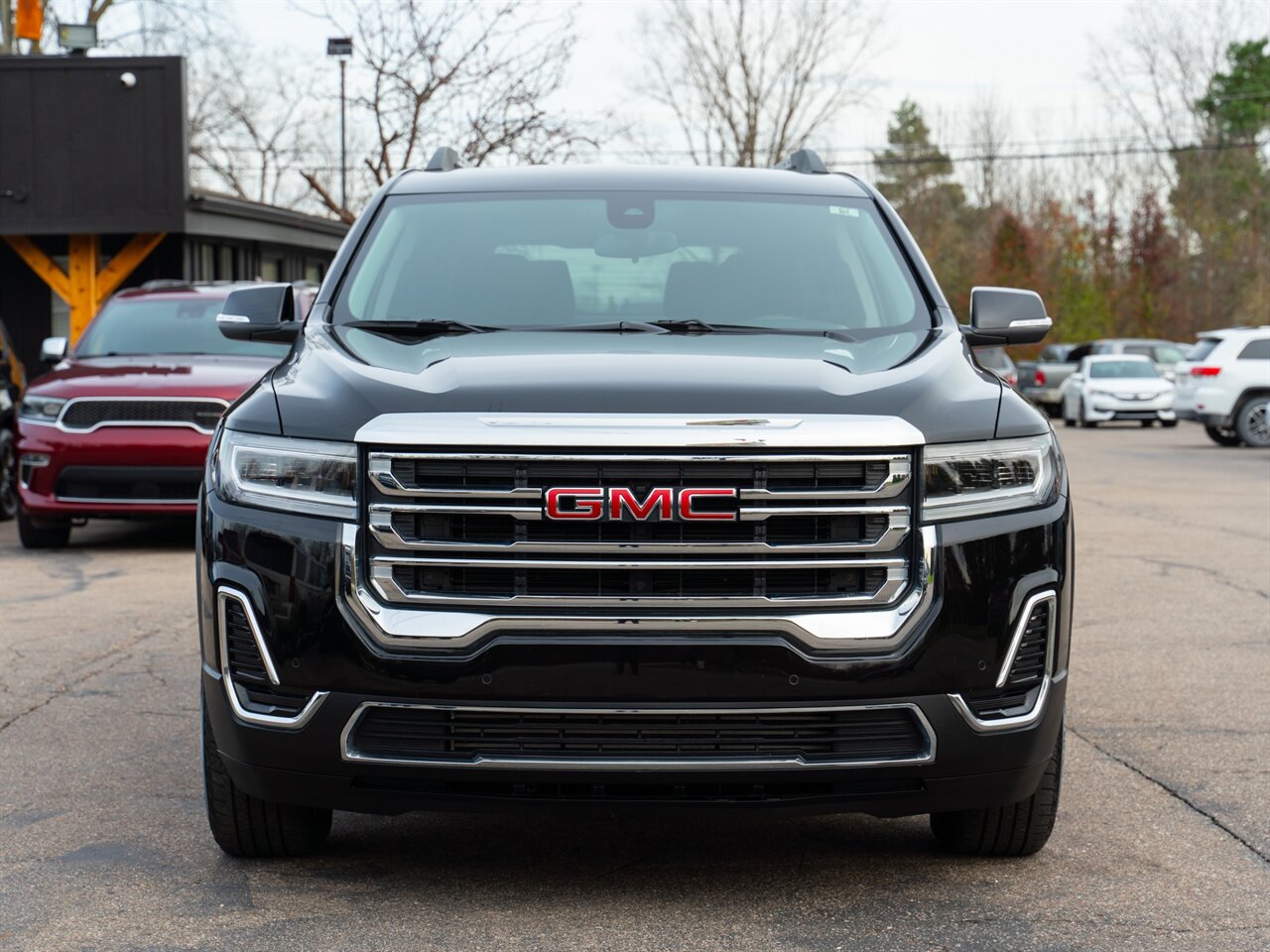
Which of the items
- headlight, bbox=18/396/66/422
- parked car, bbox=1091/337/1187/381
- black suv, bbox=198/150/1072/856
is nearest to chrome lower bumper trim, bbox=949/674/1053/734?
black suv, bbox=198/150/1072/856

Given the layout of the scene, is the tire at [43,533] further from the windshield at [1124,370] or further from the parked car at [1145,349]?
the parked car at [1145,349]

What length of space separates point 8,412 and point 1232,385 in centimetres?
1847

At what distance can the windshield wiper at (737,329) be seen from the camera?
184 inches

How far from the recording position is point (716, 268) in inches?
204

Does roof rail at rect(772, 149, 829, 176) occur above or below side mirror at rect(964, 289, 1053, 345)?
above

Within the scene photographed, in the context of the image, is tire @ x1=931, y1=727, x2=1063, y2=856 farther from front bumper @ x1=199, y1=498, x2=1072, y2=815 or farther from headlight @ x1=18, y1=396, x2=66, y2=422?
headlight @ x1=18, y1=396, x2=66, y2=422

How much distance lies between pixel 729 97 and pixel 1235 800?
167ft

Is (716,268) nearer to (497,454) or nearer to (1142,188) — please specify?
(497,454)

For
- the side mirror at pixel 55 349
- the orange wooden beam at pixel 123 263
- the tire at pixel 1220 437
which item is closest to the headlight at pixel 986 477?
the side mirror at pixel 55 349

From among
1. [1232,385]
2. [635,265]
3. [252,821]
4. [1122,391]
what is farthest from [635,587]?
[1122,391]

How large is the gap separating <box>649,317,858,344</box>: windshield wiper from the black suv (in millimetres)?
483

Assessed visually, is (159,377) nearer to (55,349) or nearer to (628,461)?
(55,349)

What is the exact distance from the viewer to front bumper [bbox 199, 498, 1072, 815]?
3.74 metres

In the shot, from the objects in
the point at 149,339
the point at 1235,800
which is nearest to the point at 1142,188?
the point at 149,339
